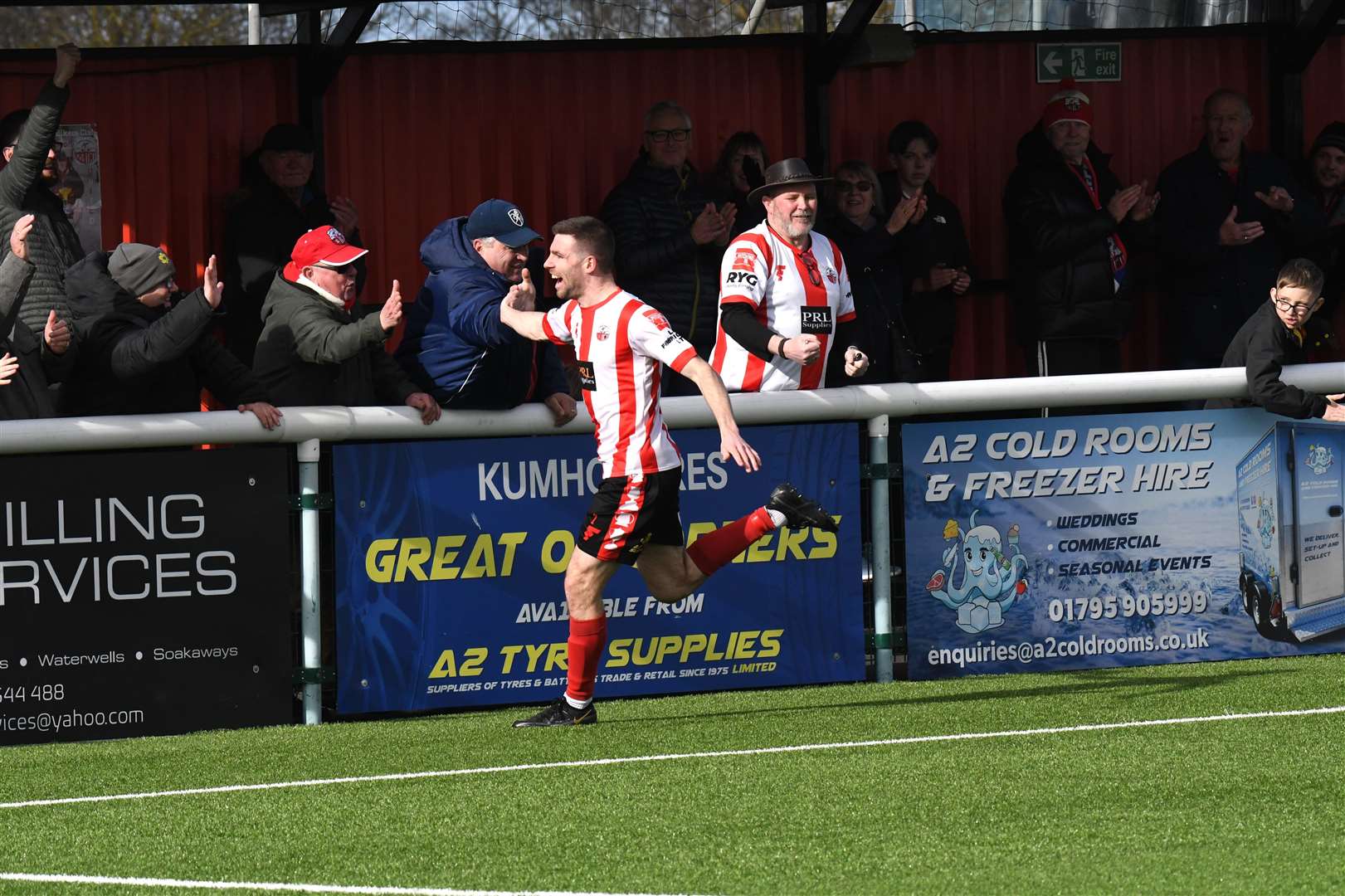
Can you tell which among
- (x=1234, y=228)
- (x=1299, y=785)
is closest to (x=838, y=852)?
(x=1299, y=785)

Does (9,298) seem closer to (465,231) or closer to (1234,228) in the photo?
(465,231)

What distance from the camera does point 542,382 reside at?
7.95 m

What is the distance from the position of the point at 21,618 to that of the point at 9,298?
117cm

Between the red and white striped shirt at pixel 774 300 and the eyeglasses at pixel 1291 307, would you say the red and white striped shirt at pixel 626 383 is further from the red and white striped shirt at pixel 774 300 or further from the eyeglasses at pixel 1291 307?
the eyeglasses at pixel 1291 307

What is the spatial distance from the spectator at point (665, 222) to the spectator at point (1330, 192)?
134 inches

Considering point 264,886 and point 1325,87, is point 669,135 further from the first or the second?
point 264,886

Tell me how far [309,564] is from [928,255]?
4.16m

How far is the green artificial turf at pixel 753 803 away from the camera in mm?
4762

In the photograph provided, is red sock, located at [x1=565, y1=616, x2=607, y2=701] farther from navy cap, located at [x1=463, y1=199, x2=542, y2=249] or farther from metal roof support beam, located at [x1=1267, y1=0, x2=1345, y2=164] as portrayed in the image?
metal roof support beam, located at [x1=1267, y1=0, x2=1345, y2=164]

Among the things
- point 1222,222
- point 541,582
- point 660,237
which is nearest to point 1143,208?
point 1222,222

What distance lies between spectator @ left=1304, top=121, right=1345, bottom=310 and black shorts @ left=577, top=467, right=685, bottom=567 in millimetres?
5197

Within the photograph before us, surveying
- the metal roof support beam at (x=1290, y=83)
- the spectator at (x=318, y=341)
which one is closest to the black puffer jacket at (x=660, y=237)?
the spectator at (x=318, y=341)

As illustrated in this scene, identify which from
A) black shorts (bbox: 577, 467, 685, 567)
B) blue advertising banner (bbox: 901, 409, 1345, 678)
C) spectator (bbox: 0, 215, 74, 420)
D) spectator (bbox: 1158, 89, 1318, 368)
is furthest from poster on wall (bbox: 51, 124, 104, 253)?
spectator (bbox: 1158, 89, 1318, 368)

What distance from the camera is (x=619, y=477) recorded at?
280 inches
